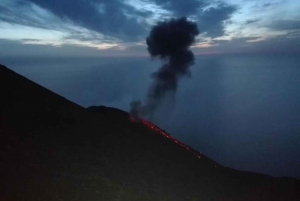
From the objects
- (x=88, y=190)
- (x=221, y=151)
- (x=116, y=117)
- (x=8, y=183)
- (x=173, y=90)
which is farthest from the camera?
(x=221, y=151)

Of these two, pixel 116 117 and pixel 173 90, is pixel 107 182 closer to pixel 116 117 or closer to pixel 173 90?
pixel 116 117

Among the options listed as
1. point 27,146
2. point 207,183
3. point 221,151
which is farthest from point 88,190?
point 221,151

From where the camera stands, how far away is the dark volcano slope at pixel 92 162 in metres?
15.4

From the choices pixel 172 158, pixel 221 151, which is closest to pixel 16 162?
pixel 172 158

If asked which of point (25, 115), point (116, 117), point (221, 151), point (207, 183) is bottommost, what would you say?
point (221, 151)

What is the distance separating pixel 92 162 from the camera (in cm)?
1930

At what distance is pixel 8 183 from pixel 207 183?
53.1 ft

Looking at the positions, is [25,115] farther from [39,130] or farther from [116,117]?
[116,117]

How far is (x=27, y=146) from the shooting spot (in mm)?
18344

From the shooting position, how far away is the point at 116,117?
35438 mm

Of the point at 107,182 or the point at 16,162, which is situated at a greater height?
the point at 16,162

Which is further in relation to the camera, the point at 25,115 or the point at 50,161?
the point at 25,115

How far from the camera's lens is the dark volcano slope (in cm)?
1545

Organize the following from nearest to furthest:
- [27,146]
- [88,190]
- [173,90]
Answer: [88,190] → [27,146] → [173,90]
